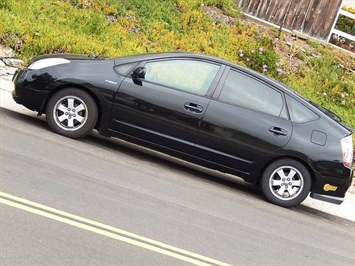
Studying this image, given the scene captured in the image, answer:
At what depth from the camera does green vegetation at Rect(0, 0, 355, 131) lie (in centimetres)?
1334

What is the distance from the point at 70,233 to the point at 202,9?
11858mm

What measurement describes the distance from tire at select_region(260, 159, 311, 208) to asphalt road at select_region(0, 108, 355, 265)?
163 mm

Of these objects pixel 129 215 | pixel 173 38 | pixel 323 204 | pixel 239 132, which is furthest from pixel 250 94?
pixel 173 38

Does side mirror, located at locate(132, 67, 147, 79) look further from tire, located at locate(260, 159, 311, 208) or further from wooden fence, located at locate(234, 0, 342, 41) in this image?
wooden fence, located at locate(234, 0, 342, 41)

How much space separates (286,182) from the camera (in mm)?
9406

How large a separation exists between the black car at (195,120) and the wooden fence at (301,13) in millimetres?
9393

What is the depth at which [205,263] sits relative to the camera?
21.5 ft

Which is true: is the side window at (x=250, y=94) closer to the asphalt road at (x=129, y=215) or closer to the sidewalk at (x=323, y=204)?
the asphalt road at (x=129, y=215)

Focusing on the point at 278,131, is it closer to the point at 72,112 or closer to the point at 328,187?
the point at 328,187

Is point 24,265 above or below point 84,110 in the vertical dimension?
below

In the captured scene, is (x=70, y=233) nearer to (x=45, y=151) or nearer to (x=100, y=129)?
(x=45, y=151)

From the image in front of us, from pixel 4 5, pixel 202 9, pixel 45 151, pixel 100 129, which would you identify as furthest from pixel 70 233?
pixel 202 9

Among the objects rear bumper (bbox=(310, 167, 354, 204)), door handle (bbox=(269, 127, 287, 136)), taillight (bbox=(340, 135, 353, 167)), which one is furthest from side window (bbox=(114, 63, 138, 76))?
taillight (bbox=(340, 135, 353, 167))

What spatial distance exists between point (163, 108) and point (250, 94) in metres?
1.20
